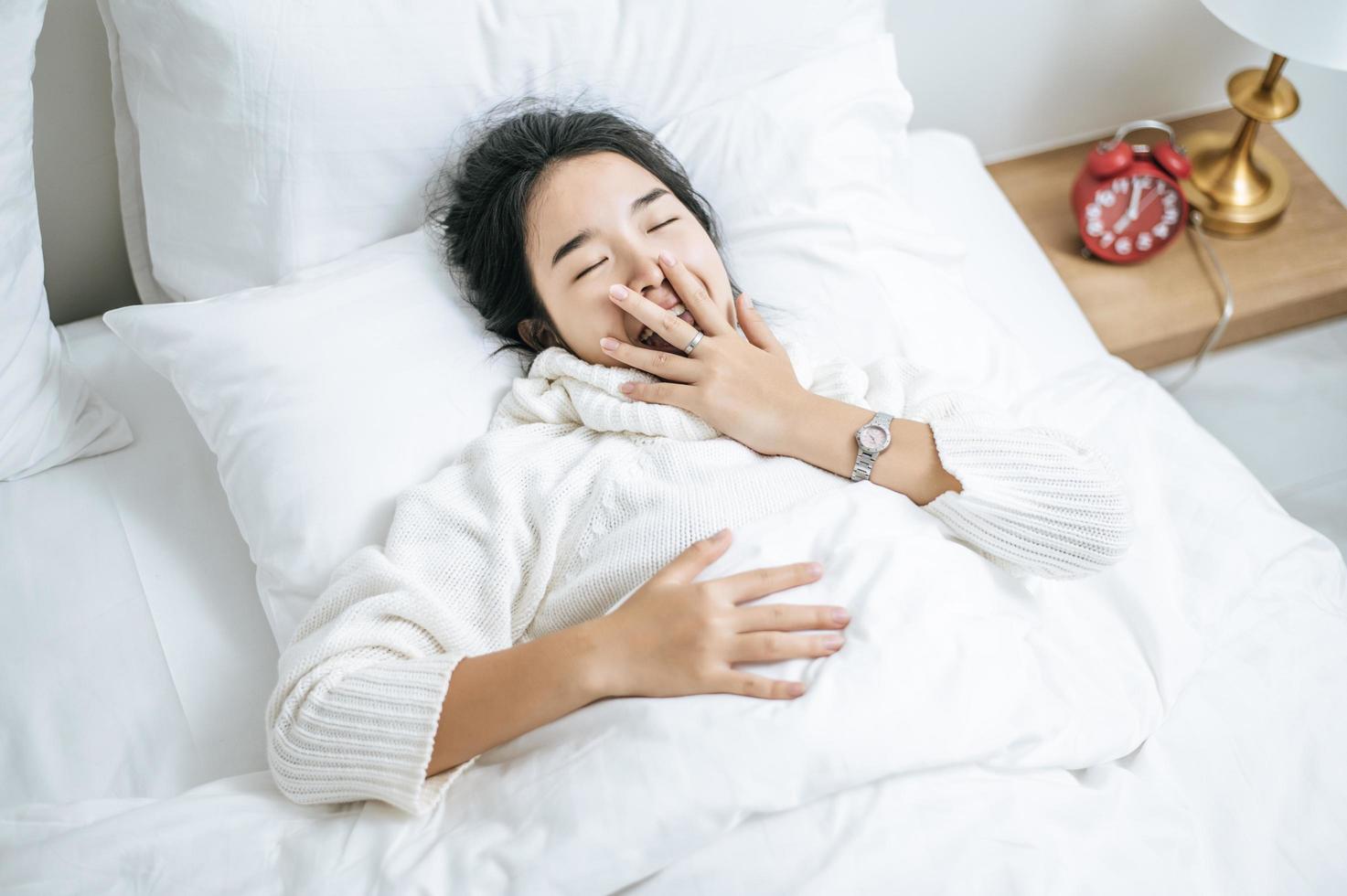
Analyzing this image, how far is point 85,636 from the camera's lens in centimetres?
127

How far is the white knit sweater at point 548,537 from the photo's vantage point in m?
1.03

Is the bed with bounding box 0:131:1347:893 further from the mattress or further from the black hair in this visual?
the black hair

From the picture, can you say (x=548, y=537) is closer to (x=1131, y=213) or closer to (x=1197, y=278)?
(x=1131, y=213)

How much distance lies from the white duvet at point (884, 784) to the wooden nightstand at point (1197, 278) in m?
0.85

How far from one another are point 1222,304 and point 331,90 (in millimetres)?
1635

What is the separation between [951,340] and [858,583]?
0.61 metres

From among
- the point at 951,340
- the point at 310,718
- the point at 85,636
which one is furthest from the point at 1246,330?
the point at 85,636

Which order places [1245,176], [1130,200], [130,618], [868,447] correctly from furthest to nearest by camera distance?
[1245,176] → [1130,200] → [130,618] → [868,447]

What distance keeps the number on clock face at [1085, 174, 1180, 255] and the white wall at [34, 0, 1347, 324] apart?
33 centimetres

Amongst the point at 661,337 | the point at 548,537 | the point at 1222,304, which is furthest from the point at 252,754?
the point at 1222,304

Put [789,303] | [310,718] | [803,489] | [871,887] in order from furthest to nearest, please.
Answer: [789,303] → [803,489] → [310,718] → [871,887]

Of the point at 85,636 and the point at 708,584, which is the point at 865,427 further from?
the point at 85,636

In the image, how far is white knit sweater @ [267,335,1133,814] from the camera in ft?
3.38

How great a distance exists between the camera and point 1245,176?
204cm
